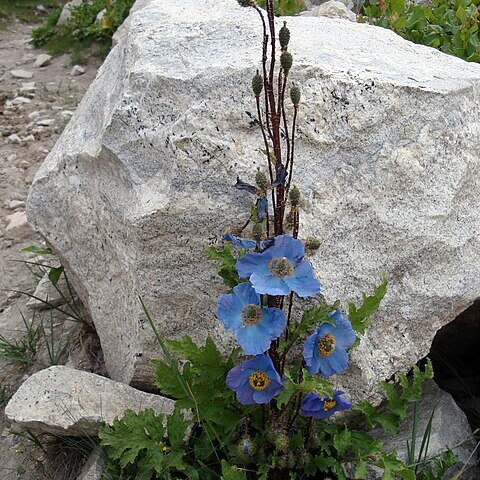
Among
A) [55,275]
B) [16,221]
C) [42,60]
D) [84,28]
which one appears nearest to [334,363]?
[55,275]

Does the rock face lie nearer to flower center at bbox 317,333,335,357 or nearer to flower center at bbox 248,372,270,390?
flower center at bbox 317,333,335,357

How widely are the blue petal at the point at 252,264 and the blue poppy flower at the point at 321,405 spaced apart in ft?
1.49

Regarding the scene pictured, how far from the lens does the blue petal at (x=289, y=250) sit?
6.93ft

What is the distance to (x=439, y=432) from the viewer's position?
A: 8.79 ft

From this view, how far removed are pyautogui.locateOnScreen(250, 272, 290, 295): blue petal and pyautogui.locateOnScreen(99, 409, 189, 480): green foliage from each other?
651mm

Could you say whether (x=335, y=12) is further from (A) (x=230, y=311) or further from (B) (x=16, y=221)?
(A) (x=230, y=311)

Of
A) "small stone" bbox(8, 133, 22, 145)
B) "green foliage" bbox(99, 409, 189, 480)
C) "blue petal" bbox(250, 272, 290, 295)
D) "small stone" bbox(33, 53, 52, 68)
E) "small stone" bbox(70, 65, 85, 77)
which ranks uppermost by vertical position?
"blue petal" bbox(250, 272, 290, 295)

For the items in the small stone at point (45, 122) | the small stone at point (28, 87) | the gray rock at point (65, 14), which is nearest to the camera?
the small stone at point (45, 122)

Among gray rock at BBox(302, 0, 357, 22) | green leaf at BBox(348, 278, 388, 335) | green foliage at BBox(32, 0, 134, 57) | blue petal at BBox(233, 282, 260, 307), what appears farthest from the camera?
green foliage at BBox(32, 0, 134, 57)

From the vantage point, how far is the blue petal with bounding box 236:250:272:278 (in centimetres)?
211

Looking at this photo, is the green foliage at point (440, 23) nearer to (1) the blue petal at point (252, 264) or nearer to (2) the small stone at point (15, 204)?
(1) the blue petal at point (252, 264)

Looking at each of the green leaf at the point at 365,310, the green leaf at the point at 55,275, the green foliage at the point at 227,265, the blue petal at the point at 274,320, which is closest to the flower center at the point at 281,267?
the blue petal at the point at 274,320

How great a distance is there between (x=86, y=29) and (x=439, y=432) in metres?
6.45

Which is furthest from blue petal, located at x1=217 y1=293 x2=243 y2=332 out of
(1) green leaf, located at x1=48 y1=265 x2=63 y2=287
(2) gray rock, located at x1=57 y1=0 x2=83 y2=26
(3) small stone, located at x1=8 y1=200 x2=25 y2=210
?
(2) gray rock, located at x1=57 y1=0 x2=83 y2=26
